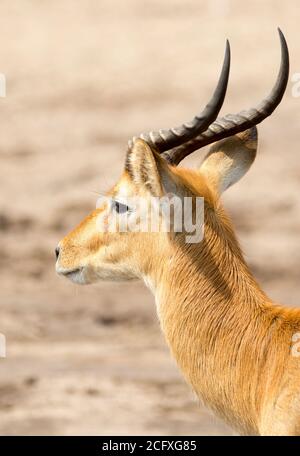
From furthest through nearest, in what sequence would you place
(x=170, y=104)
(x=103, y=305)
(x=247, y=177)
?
(x=170, y=104), (x=247, y=177), (x=103, y=305)

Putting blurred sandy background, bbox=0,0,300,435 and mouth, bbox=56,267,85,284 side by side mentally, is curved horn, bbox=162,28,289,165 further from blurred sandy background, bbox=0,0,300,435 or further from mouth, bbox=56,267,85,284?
blurred sandy background, bbox=0,0,300,435

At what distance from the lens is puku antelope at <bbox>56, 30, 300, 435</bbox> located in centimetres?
546

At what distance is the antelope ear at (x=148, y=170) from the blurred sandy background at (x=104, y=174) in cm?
418

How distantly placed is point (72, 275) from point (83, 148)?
9.00 meters

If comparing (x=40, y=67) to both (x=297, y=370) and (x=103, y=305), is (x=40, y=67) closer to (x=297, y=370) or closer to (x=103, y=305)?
(x=103, y=305)

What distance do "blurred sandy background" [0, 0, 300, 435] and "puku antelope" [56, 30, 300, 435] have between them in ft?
12.5

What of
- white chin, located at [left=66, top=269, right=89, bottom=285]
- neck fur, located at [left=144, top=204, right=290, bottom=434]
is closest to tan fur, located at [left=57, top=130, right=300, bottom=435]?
neck fur, located at [left=144, top=204, right=290, bottom=434]

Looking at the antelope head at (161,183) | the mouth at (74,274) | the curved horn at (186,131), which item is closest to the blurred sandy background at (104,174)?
the mouth at (74,274)

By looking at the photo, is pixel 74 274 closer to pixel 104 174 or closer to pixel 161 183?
pixel 161 183

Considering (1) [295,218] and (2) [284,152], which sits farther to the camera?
(2) [284,152]

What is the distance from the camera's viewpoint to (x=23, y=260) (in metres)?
13.3

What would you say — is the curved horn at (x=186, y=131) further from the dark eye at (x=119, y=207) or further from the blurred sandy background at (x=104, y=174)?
the blurred sandy background at (x=104, y=174)

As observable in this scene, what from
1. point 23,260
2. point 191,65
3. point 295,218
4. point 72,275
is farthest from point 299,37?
point 72,275

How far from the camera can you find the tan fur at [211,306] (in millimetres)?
5461
